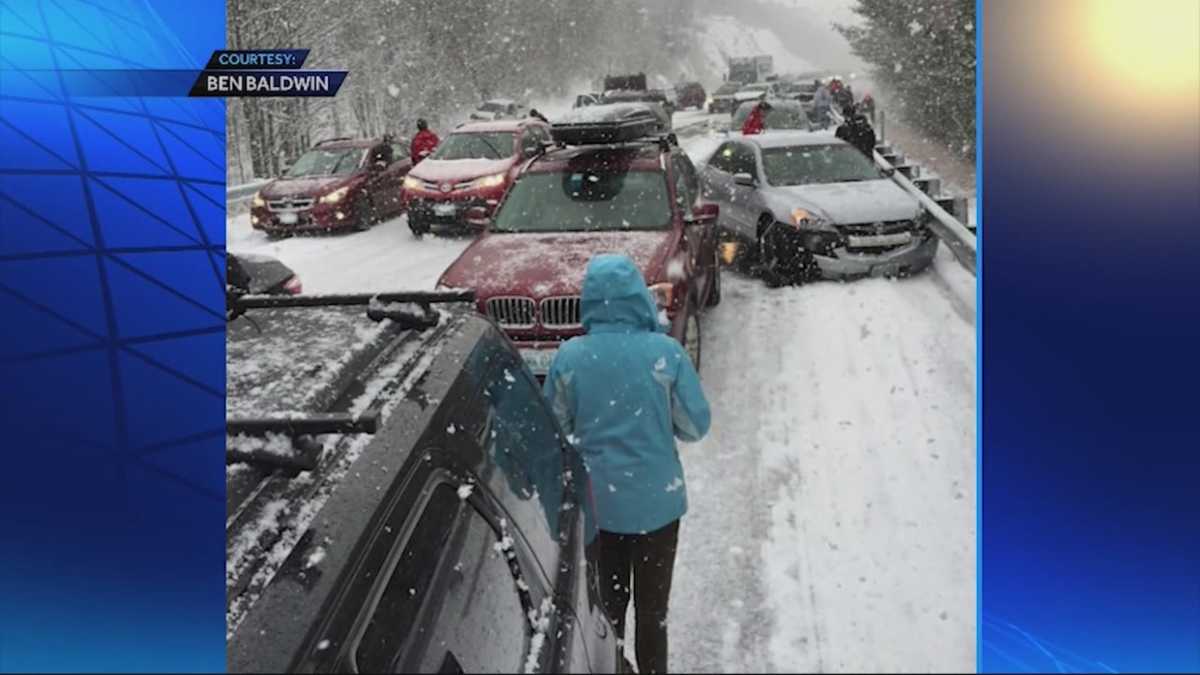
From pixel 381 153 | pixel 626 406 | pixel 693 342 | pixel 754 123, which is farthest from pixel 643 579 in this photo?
pixel 754 123

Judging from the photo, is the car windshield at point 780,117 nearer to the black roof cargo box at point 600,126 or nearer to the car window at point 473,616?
the black roof cargo box at point 600,126

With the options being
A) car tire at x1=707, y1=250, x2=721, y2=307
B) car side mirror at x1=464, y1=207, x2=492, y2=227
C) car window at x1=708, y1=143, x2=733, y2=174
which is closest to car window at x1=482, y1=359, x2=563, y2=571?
car side mirror at x1=464, y1=207, x2=492, y2=227

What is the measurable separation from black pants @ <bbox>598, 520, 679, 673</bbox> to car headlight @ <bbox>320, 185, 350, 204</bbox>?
1.41 m

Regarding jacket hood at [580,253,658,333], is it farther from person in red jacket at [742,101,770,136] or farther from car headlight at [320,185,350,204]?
person in red jacket at [742,101,770,136]

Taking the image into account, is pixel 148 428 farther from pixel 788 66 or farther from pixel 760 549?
pixel 788 66

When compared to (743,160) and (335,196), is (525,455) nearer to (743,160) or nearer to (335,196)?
(335,196)

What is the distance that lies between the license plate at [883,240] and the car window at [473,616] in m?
3.56

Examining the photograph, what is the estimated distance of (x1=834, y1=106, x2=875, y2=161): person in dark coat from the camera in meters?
4.99

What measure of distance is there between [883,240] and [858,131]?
94 cm

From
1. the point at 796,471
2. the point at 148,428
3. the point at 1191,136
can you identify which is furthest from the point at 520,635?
the point at 796,471

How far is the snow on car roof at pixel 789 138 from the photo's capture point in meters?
6.34

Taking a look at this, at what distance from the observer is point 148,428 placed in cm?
106

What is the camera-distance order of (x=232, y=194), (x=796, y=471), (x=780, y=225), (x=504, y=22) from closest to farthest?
(x=232, y=194), (x=504, y=22), (x=796, y=471), (x=780, y=225)

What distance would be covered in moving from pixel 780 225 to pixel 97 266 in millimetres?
4942
